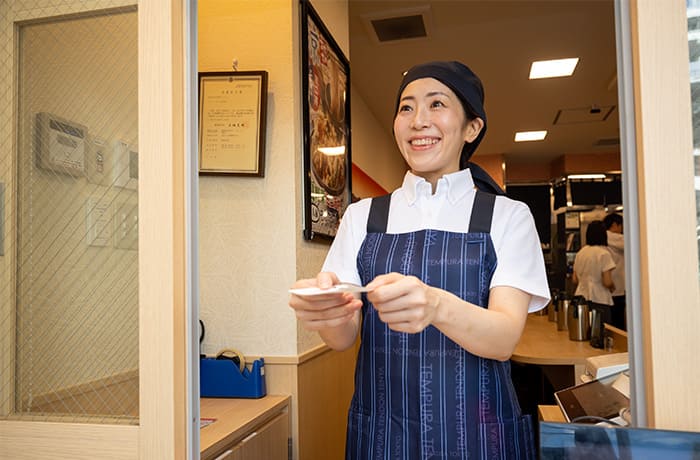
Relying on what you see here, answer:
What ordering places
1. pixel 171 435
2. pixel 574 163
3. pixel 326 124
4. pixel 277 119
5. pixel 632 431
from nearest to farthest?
pixel 632 431
pixel 171 435
pixel 277 119
pixel 326 124
pixel 574 163

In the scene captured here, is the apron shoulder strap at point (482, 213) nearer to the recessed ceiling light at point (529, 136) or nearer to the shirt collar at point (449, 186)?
the shirt collar at point (449, 186)

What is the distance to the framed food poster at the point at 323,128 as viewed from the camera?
2541mm

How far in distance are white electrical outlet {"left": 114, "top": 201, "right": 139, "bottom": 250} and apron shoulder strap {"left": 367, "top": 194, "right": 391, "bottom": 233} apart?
26.1 inches

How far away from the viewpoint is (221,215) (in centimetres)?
247

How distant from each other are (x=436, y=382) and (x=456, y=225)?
0.40 m

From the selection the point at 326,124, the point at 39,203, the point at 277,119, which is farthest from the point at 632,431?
the point at 326,124

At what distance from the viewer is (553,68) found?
5273mm

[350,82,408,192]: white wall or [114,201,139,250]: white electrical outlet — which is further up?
[350,82,408,192]: white wall

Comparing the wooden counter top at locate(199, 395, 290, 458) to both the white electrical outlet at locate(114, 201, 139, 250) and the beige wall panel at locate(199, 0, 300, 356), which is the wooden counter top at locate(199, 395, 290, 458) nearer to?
the beige wall panel at locate(199, 0, 300, 356)

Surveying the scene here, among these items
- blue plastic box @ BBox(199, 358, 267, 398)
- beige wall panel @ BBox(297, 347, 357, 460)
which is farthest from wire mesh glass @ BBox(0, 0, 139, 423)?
beige wall panel @ BBox(297, 347, 357, 460)

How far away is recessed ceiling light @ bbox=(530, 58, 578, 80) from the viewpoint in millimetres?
5113

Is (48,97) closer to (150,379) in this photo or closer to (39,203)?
(39,203)

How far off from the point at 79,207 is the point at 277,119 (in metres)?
1.29

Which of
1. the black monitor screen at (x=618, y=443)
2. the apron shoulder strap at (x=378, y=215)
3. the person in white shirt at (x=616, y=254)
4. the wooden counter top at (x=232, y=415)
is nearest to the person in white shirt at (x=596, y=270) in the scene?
the person in white shirt at (x=616, y=254)
